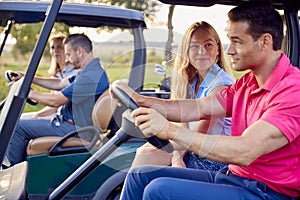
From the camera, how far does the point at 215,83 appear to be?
273 cm

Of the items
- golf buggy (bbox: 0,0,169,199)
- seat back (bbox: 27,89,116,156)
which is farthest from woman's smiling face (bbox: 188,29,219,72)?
seat back (bbox: 27,89,116,156)

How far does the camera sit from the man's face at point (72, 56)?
416 centimetres

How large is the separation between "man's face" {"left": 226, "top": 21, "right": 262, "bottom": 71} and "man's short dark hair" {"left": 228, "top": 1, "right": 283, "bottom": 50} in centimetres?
2

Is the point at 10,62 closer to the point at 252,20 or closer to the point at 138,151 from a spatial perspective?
the point at 138,151

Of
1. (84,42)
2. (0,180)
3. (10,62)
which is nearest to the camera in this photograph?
(0,180)

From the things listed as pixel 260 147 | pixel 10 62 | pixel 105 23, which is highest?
pixel 105 23

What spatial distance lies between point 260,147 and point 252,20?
0.49 meters

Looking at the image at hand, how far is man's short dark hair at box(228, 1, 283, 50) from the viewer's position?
7.18ft

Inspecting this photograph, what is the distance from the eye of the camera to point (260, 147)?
79.2 inches

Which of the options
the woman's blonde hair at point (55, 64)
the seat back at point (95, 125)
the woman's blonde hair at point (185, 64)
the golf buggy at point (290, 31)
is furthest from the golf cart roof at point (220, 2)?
the woman's blonde hair at point (55, 64)

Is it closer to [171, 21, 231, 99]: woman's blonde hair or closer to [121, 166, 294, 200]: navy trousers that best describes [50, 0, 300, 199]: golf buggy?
[171, 21, 231, 99]: woman's blonde hair

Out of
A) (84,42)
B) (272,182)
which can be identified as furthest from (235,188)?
(84,42)

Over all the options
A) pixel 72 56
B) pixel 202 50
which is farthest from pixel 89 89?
pixel 202 50

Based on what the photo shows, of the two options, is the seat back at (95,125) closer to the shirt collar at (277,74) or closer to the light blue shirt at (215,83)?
the light blue shirt at (215,83)
